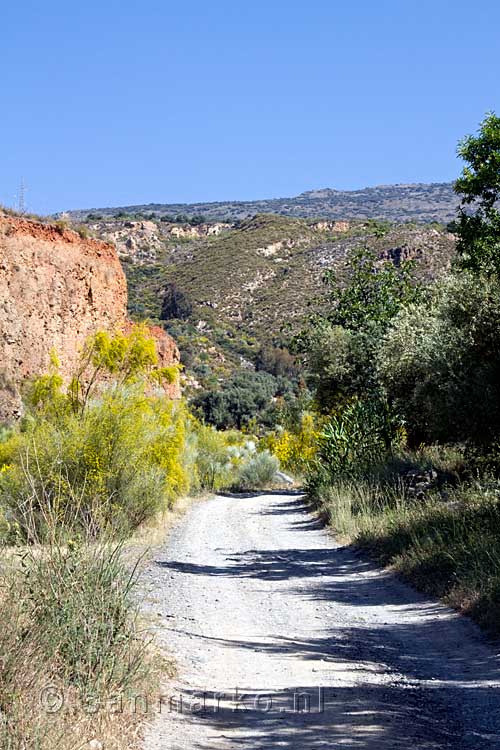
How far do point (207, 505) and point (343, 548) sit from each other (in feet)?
39.8

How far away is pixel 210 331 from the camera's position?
73188 mm

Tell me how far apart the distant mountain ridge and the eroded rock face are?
9968 centimetres

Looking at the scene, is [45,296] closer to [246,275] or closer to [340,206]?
[246,275]

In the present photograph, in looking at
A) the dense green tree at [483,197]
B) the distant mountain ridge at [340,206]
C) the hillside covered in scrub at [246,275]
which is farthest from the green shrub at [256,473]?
the distant mountain ridge at [340,206]

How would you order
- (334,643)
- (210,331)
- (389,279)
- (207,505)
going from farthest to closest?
(210,331) → (389,279) → (207,505) → (334,643)

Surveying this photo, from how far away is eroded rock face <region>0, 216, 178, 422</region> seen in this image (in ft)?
98.4

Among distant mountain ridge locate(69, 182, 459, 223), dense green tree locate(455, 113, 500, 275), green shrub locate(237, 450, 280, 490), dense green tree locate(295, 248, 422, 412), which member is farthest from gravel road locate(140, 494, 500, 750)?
distant mountain ridge locate(69, 182, 459, 223)

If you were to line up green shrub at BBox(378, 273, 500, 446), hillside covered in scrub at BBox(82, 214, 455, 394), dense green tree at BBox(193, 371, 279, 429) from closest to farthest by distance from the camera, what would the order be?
green shrub at BBox(378, 273, 500, 446)
dense green tree at BBox(193, 371, 279, 429)
hillside covered in scrub at BBox(82, 214, 455, 394)

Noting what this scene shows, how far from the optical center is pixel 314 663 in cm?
706

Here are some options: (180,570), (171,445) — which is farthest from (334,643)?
(171,445)

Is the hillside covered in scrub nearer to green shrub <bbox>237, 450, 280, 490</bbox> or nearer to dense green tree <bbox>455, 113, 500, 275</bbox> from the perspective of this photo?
green shrub <bbox>237, 450, 280, 490</bbox>

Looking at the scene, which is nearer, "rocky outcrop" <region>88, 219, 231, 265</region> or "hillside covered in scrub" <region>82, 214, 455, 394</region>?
"hillside covered in scrub" <region>82, 214, 455, 394</region>

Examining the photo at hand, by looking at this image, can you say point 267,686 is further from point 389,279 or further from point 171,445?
point 389,279

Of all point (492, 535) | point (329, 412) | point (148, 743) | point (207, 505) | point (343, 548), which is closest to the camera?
point (148, 743)
